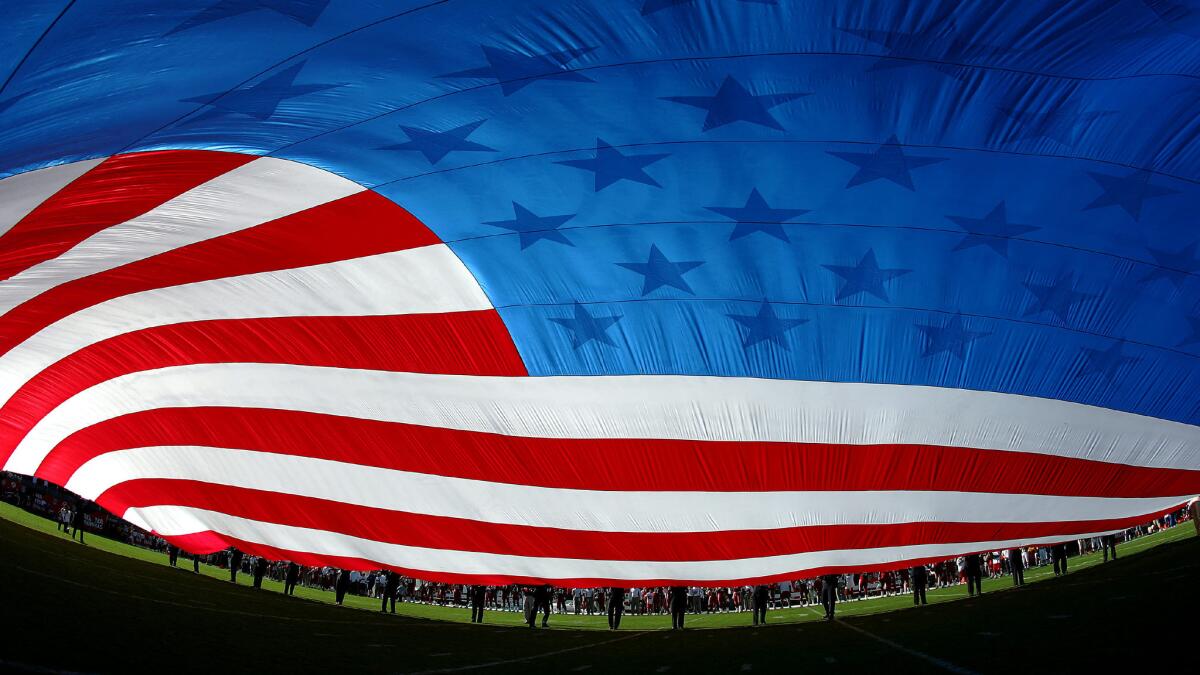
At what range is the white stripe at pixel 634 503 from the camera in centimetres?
504

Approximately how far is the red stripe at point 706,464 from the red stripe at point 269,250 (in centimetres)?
137

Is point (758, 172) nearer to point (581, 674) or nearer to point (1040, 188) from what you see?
point (1040, 188)

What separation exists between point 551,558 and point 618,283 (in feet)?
Answer: 9.23

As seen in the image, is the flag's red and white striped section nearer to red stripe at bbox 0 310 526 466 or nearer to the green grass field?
red stripe at bbox 0 310 526 466

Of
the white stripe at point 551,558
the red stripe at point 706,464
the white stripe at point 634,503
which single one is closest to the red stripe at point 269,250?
the red stripe at point 706,464

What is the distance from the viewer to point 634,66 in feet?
9.92

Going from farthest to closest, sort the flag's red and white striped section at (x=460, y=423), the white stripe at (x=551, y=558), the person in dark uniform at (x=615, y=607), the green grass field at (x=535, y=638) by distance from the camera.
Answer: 1. the person in dark uniform at (x=615, y=607)
2. the white stripe at (x=551, y=558)
3. the flag's red and white striped section at (x=460, y=423)
4. the green grass field at (x=535, y=638)

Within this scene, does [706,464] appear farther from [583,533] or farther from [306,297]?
[306,297]

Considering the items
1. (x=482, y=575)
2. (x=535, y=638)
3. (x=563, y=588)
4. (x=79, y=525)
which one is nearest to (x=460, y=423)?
(x=482, y=575)

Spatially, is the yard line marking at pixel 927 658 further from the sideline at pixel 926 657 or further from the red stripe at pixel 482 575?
the red stripe at pixel 482 575

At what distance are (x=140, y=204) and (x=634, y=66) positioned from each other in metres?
2.37

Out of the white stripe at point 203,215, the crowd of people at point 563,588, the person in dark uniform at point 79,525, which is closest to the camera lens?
the white stripe at point 203,215

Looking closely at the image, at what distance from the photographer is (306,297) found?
173 inches

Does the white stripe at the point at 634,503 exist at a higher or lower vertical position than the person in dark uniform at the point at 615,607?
higher
